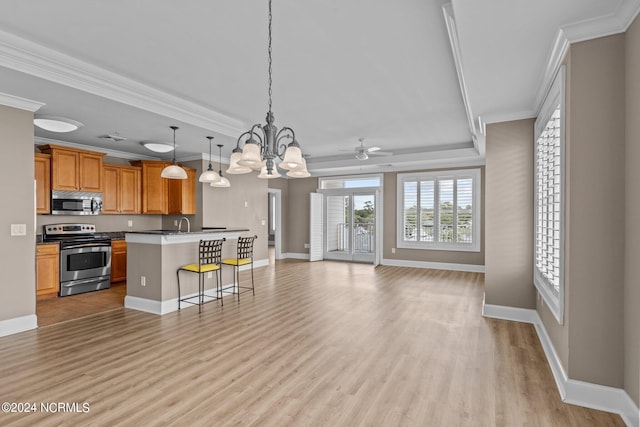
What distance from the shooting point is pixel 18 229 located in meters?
3.82

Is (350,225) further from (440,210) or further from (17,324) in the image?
(17,324)

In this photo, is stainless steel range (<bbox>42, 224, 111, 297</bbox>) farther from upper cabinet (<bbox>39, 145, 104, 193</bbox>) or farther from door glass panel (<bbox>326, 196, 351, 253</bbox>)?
door glass panel (<bbox>326, 196, 351, 253</bbox>)

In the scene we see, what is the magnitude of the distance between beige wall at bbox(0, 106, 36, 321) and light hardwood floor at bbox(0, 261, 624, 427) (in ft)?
1.41

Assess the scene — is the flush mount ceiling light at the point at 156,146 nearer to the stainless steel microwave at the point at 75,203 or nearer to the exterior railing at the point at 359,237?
the stainless steel microwave at the point at 75,203

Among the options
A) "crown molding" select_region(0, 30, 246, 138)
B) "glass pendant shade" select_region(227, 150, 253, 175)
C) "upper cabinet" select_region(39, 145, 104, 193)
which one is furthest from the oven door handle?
"glass pendant shade" select_region(227, 150, 253, 175)

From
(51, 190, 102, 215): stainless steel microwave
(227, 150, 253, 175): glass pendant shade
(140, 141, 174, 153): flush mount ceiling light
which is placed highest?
(140, 141, 174, 153): flush mount ceiling light

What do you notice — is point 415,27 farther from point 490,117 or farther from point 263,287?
point 263,287

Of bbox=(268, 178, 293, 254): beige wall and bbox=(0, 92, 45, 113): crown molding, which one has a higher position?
bbox=(0, 92, 45, 113): crown molding

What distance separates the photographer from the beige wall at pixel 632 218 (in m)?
2.04

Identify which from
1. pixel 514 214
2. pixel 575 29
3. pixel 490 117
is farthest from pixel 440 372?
pixel 490 117

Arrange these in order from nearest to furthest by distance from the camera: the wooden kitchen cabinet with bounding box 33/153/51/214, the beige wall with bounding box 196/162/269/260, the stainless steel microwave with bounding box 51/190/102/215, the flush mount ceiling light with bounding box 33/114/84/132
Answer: the flush mount ceiling light with bounding box 33/114/84/132 → the wooden kitchen cabinet with bounding box 33/153/51/214 → the stainless steel microwave with bounding box 51/190/102/215 → the beige wall with bounding box 196/162/269/260

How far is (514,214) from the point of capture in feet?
13.7

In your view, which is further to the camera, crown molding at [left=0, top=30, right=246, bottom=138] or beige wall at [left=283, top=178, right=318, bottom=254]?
beige wall at [left=283, top=178, right=318, bottom=254]

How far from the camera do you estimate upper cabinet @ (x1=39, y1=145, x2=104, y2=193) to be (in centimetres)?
540
